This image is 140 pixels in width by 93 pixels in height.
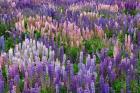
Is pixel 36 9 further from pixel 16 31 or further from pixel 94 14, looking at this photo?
pixel 16 31

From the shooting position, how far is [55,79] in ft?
15.2

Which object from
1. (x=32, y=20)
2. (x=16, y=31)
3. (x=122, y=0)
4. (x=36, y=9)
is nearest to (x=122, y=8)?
(x=122, y=0)

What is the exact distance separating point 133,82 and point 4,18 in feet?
14.3

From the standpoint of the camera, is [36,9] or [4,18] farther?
[36,9]

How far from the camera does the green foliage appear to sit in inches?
260

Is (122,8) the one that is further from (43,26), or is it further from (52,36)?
(52,36)

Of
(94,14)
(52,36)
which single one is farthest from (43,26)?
(94,14)

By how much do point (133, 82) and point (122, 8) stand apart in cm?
597

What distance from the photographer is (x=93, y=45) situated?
676 cm

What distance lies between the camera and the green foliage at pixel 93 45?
6.61 meters

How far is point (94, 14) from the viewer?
29.9 ft

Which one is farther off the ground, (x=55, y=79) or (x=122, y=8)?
(x=55, y=79)

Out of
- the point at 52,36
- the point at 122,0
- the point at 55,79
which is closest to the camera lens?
the point at 55,79

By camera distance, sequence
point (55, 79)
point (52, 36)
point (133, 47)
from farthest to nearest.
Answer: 1. point (52, 36)
2. point (133, 47)
3. point (55, 79)
